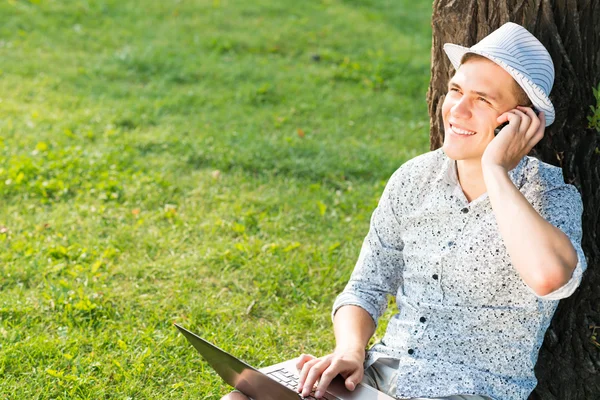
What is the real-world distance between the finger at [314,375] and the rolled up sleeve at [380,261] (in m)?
0.40

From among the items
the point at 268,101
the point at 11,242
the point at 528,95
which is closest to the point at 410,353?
the point at 528,95

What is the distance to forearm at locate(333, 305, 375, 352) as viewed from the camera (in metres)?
2.99

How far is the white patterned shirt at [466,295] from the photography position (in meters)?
2.87

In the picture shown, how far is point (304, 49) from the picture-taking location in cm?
995

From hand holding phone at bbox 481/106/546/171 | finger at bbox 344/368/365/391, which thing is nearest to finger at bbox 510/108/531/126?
hand holding phone at bbox 481/106/546/171

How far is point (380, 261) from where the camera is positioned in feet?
10.5

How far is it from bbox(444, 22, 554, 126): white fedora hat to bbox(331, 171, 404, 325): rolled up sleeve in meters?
0.62

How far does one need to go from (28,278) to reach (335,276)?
1841 mm

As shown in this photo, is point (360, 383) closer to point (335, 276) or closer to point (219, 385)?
point (219, 385)

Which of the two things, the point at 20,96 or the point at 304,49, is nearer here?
the point at 20,96

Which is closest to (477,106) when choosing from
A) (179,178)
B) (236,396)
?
(236,396)

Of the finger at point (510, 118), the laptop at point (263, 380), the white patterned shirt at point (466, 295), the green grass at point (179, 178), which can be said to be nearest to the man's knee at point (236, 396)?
the laptop at point (263, 380)

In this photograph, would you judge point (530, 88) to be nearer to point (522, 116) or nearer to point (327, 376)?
point (522, 116)

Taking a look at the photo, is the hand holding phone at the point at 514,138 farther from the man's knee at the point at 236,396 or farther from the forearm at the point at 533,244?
the man's knee at the point at 236,396
